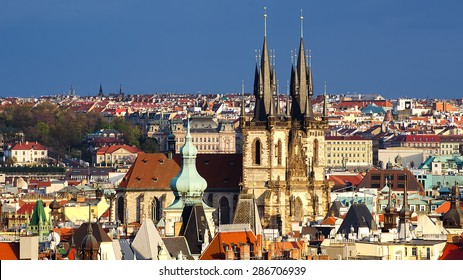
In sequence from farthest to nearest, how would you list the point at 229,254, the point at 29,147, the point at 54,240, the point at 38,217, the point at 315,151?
the point at 29,147 < the point at 315,151 < the point at 38,217 < the point at 54,240 < the point at 229,254

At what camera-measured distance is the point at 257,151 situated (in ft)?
242

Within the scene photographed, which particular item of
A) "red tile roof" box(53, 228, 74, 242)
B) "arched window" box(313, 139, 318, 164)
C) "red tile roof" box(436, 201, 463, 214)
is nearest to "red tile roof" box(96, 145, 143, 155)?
"red tile roof" box(436, 201, 463, 214)

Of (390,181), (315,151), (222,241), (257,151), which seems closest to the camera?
(222,241)

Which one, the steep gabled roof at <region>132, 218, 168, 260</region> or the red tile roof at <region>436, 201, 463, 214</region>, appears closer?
the steep gabled roof at <region>132, 218, 168, 260</region>

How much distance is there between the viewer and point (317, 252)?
4962 cm

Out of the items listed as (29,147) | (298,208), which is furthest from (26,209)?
(29,147)

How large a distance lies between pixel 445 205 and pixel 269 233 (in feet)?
62.2

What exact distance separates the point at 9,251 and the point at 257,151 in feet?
107

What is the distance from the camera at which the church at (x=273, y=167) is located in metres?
72.7

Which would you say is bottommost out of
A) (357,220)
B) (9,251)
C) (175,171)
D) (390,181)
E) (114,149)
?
(390,181)

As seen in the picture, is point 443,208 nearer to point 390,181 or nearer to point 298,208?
point 298,208

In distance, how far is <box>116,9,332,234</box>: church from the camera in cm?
7269

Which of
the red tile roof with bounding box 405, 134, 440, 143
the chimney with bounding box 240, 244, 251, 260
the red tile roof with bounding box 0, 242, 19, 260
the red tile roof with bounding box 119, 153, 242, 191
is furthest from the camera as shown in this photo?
the red tile roof with bounding box 405, 134, 440, 143

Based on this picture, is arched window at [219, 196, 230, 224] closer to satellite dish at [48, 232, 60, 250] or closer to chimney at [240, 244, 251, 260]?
satellite dish at [48, 232, 60, 250]
